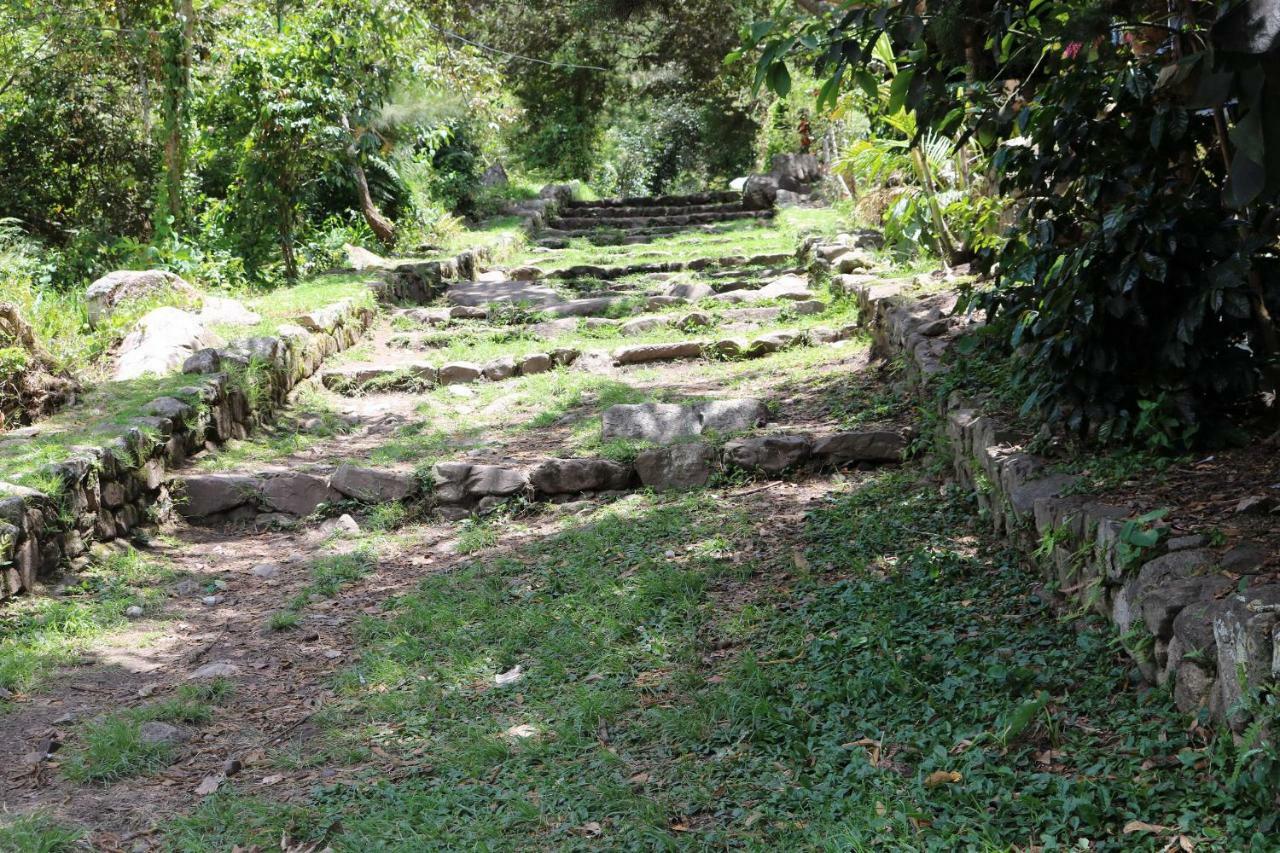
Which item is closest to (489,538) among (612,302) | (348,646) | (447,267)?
(348,646)

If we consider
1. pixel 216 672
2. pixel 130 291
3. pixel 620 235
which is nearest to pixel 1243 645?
pixel 216 672

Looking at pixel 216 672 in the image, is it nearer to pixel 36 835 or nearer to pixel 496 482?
pixel 36 835

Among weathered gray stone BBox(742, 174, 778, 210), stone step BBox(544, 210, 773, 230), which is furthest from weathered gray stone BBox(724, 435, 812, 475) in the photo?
weathered gray stone BBox(742, 174, 778, 210)

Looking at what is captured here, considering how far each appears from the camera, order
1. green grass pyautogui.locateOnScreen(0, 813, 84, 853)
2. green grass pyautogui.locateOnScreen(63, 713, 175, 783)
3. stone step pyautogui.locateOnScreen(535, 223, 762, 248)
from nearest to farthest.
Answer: green grass pyautogui.locateOnScreen(0, 813, 84, 853), green grass pyautogui.locateOnScreen(63, 713, 175, 783), stone step pyautogui.locateOnScreen(535, 223, 762, 248)

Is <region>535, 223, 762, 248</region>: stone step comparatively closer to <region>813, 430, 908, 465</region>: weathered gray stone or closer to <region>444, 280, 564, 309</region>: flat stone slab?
<region>444, 280, 564, 309</region>: flat stone slab

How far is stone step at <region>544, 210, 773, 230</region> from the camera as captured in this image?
17641 mm

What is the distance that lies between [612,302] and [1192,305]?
732 centimetres

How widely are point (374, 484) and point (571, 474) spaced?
1.11m

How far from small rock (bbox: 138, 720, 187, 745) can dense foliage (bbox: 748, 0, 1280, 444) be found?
9.63ft

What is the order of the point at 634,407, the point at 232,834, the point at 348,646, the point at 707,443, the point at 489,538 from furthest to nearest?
the point at 634,407 < the point at 707,443 < the point at 489,538 < the point at 348,646 < the point at 232,834

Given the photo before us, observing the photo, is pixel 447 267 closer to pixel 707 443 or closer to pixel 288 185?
pixel 288 185

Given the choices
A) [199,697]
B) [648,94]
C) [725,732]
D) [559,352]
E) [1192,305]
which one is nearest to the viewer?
[725,732]

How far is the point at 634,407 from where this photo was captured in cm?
659

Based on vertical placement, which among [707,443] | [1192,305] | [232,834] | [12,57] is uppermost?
[12,57]
